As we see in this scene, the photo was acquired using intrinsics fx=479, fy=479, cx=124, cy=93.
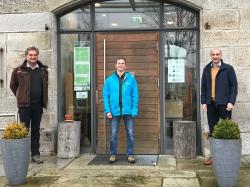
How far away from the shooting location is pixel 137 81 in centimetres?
909

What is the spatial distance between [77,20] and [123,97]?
2055 mm

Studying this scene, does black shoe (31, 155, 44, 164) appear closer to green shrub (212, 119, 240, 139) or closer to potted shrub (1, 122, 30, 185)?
potted shrub (1, 122, 30, 185)

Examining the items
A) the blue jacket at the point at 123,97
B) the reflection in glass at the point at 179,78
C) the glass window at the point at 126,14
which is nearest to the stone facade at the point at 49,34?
the reflection in glass at the point at 179,78

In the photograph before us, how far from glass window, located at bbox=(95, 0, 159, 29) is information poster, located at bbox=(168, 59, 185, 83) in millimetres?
784

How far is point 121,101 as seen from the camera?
826 centimetres

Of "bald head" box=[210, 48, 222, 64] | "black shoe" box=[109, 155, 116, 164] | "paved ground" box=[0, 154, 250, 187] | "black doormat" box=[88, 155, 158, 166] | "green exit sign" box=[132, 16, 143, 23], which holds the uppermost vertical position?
"green exit sign" box=[132, 16, 143, 23]

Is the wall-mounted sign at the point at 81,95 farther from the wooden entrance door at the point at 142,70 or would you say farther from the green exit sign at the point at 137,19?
the green exit sign at the point at 137,19

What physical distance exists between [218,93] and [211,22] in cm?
159

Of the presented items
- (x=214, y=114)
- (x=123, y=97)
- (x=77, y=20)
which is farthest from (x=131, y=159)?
(x=77, y=20)

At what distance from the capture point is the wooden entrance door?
909 centimetres

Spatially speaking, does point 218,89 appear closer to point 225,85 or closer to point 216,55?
point 225,85

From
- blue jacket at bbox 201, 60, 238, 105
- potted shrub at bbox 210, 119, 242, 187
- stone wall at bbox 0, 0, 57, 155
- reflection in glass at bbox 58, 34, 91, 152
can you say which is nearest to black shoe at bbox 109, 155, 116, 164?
reflection in glass at bbox 58, 34, 91, 152

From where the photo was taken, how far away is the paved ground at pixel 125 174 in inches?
263

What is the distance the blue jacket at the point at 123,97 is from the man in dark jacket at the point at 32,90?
1.07 m
